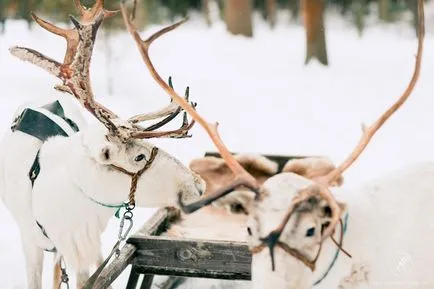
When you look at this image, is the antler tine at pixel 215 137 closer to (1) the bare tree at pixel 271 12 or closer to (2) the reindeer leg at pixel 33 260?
(2) the reindeer leg at pixel 33 260

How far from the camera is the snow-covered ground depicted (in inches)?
219

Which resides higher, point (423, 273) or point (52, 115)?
point (52, 115)

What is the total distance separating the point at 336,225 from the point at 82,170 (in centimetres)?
92

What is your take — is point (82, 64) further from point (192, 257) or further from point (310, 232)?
point (310, 232)

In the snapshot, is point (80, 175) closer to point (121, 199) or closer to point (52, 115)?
point (121, 199)

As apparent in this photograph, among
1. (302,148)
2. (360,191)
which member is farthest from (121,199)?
(302,148)

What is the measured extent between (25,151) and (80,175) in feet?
1.24

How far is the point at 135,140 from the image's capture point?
2.16m

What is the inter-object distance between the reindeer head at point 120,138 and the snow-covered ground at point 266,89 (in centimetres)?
146

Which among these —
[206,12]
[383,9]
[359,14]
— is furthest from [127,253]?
[383,9]

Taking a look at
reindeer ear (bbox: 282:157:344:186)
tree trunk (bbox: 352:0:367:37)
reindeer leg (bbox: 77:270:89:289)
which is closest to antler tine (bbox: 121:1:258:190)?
reindeer leg (bbox: 77:270:89:289)

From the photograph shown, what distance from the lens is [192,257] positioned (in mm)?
2498

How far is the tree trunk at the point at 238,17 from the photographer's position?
9.57 metres

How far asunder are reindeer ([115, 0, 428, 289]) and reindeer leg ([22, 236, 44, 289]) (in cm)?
100
